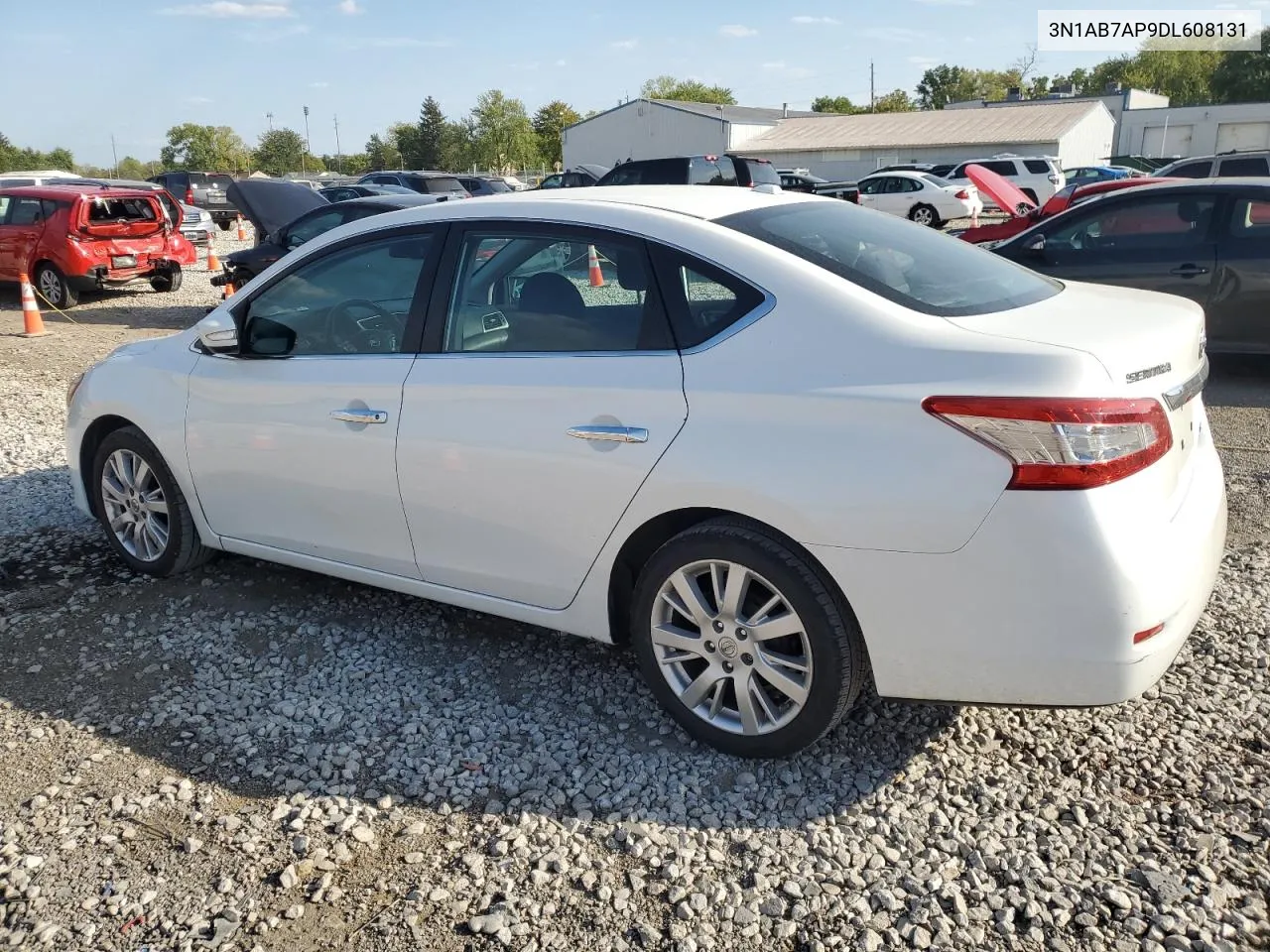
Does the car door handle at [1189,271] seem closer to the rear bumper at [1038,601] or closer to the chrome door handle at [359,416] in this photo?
the rear bumper at [1038,601]

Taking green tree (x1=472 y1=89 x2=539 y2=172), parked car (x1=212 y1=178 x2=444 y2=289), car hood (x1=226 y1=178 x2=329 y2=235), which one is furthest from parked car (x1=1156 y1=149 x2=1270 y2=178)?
green tree (x1=472 y1=89 x2=539 y2=172)

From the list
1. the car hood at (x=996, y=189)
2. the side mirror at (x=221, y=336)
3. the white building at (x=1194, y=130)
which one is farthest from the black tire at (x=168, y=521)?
the white building at (x=1194, y=130)

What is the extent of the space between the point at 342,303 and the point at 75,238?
1180 centimetres

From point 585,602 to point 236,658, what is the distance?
5.07 ft

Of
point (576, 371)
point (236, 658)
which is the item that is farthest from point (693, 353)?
point (236, 658)

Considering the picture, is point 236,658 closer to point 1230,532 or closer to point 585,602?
point 585,602

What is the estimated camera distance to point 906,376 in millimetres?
2748

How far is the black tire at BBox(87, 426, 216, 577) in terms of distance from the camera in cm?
456

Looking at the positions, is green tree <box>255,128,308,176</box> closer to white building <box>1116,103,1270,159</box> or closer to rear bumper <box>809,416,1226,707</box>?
white building <box>1116,103,1270,159</box>

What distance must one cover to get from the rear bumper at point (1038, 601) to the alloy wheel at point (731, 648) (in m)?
0.25

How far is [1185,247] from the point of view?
7.86 metres

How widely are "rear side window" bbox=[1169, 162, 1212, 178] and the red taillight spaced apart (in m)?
→ 21.7

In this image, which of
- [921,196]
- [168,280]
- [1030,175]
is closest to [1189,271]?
[168,280]

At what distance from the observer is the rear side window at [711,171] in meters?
16.9
